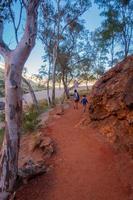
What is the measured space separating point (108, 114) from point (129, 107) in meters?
1.82

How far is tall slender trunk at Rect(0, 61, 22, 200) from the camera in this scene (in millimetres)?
8008

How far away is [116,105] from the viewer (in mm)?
11836

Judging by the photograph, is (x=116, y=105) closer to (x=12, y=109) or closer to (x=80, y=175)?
(x=80, y=175)

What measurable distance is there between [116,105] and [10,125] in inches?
209

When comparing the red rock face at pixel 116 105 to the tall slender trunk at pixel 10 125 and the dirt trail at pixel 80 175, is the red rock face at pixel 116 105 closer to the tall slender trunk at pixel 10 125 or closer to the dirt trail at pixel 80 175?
the dirt trail at pixel 80 175

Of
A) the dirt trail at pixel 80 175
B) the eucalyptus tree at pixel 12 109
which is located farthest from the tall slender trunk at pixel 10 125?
the dirt trail at pixel 80 175

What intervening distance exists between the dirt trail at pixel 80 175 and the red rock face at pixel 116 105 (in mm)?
641

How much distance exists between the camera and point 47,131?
14.2m

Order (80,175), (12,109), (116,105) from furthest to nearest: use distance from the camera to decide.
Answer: (116,105), (80,175), (12,109)

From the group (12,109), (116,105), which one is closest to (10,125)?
(12,109)

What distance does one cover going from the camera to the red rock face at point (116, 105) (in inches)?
423

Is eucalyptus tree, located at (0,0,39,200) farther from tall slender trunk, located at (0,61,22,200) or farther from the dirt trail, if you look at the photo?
the dirt trail

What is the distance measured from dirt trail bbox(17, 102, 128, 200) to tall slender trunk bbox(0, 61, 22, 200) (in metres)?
0.75

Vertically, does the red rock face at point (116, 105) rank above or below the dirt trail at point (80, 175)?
above
